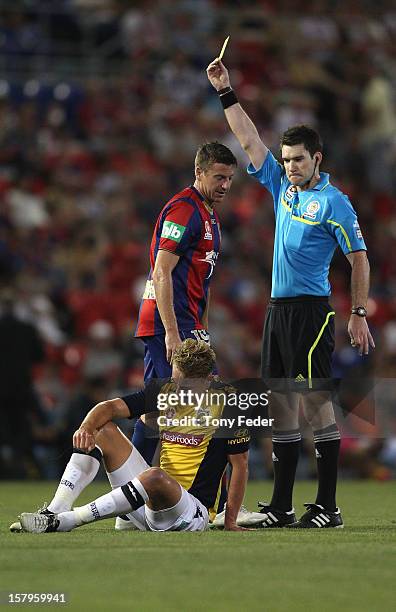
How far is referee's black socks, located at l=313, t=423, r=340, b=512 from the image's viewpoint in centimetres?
779

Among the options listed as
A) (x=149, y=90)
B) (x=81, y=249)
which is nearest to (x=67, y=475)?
(x=81, y=249)

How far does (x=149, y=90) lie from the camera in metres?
17.9

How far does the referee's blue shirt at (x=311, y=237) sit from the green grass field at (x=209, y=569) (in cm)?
149

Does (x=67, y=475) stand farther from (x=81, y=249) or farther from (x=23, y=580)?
(x=81, y=249)

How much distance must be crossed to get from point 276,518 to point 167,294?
1.48 meters

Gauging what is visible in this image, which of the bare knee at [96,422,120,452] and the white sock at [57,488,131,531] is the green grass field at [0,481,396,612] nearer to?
the white sock at [57,488,131,531]

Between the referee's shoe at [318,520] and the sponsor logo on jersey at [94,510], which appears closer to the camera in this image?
the sponsor logo on jersey at [94,510]

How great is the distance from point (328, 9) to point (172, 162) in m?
4.84

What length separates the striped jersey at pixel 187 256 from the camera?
8.04 meters

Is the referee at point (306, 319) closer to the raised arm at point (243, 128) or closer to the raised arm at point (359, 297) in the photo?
the raised arm at point (359, 297)

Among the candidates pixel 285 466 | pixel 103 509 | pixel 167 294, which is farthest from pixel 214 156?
pixel 103 509

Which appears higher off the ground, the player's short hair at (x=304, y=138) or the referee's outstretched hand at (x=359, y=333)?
the player's short hair at (x=304, y=138)

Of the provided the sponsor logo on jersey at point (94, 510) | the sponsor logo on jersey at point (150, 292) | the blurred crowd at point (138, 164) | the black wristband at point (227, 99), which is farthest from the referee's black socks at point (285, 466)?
the blurred crowd at point (138, 164)

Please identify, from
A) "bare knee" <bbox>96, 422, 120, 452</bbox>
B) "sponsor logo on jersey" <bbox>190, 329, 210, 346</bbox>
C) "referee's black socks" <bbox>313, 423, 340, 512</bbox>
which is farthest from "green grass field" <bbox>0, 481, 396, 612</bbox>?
"sponsor logo on jersey" <bbox>190, 329, 210, 346</bbox>
